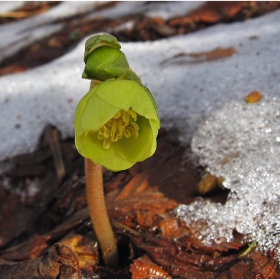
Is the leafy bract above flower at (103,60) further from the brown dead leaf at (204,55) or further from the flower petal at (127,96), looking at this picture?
the brown dead leaf at (204,55)

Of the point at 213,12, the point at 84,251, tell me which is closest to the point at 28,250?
the point at 84,251

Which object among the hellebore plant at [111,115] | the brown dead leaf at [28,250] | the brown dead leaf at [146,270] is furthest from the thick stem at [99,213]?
the brown dead leaf at [28,250]

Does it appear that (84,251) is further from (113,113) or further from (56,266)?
(113,113)

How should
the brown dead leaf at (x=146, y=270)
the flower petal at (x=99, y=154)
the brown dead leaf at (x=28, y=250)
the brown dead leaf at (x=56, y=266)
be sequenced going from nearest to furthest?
1. the flower petal at (x=99, y=154)
2. the brown dead leaf at (x=56, y=266)
3. the brown dead leaf at (x=146, y=270)
4. the brown dead leaf at (x=28, y=250)

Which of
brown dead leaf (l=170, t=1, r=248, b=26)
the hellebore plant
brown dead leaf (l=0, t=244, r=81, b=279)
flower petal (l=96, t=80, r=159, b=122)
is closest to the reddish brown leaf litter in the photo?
brown dead leaf (l=0, t=244, r=81, b=279)

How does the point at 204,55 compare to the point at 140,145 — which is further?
the point at 204,55

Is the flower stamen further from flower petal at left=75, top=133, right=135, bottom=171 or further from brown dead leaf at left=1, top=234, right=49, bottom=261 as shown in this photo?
brown dead leaf at left=1, top=234, right=49, bottom=261

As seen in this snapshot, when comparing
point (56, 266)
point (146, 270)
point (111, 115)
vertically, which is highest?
point (111, 115)
